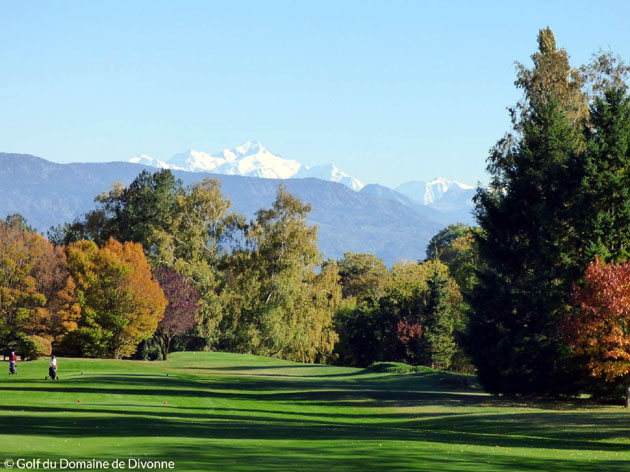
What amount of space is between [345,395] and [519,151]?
16.2 meters

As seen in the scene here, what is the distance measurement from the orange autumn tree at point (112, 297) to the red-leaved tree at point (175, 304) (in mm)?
4128

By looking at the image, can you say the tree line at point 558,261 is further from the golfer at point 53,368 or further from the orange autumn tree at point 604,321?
the golfer at point 53,368

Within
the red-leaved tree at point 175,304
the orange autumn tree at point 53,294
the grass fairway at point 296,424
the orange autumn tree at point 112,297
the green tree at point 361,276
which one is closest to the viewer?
the grass fairway at point 296,424

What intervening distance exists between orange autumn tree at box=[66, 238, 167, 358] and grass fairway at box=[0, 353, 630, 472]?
39.7 feet

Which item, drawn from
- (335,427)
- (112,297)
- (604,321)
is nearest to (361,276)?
(112,297)

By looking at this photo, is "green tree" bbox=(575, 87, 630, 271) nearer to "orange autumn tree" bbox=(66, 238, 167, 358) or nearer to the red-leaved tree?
"orange autumn tree" bbox=(66, 238, 167, 358)

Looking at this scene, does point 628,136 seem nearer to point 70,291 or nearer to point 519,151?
point 519,151

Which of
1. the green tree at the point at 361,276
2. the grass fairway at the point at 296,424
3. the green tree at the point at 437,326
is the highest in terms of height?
the green tree at the point at 361,276

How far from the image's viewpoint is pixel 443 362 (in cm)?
7775

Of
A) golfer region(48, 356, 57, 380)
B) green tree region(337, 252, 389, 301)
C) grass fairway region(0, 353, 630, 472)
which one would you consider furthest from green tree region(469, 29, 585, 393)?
green tree region(337, 252, 389, 301)

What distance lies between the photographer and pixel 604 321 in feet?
119

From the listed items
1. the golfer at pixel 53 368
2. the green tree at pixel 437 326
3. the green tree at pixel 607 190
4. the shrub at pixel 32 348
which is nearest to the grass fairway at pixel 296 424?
the golfer at pixel 53 368

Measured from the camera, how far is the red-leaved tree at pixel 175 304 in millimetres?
77688

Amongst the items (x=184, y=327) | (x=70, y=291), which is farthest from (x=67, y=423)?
(x=184, y=327)
